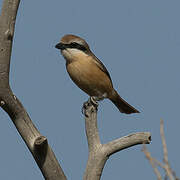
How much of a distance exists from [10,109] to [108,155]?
1.01 meters

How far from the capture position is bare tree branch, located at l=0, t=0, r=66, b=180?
11.8 ft

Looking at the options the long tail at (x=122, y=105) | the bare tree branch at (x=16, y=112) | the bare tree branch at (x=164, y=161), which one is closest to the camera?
the bare tree branch at (x=164, y=161)

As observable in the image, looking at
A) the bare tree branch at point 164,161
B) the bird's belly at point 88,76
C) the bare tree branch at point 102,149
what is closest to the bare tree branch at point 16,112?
the bare tree branch at point 102,149

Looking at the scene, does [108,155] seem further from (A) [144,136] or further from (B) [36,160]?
(B) [36,160]

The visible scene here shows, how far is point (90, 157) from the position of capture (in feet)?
12.5

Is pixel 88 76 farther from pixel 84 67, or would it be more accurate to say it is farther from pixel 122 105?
pixel 122 105

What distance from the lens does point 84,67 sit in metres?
6.07

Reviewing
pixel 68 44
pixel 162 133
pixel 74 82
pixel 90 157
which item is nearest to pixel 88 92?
pixel 74 82

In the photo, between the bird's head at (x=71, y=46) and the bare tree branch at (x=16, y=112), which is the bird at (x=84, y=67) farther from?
the bare tree branch at (x=16, y=112)

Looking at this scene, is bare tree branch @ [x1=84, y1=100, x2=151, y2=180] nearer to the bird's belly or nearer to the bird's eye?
the bird's belly

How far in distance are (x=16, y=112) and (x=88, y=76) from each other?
2542 mm

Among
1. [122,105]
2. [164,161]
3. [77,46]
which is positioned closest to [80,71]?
[77,46]

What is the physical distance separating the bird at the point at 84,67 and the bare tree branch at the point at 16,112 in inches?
87.5

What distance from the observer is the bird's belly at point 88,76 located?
604cm
